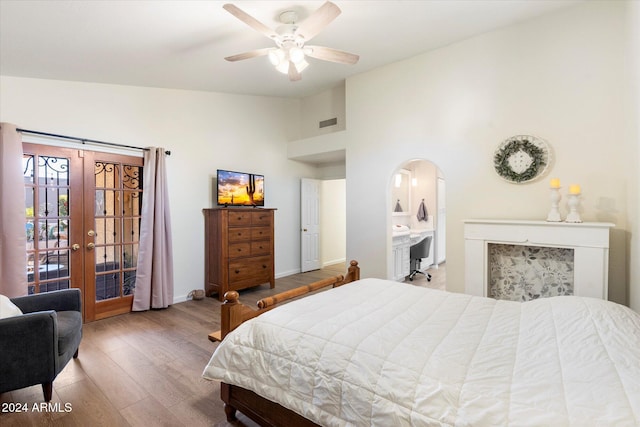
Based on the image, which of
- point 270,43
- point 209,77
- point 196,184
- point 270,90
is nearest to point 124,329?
point 196,184

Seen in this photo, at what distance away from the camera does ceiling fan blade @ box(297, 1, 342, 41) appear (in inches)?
81.0

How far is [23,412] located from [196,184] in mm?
3070

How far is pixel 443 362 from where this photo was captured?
→ 4.16 feet

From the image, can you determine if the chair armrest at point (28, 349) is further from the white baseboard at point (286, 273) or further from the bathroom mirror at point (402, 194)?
the bathroom mirror at point (402, 194)

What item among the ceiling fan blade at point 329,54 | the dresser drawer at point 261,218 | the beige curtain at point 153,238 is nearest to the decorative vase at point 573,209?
the ceiling fan blade at point 329,54

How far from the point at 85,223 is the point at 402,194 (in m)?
5.40

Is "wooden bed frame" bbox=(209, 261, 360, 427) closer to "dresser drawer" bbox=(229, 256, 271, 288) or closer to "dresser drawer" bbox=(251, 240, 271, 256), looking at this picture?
"dresser drawer" bbox=(229, 256, 271, 288)

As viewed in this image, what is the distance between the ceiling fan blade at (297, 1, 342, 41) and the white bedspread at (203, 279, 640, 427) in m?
1.98

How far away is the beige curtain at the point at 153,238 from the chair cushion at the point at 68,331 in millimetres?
1264

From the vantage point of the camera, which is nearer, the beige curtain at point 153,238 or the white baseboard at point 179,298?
the beige curtain at point 153,238

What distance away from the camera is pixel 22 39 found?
8.07ft

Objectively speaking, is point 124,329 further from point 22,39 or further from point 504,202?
point 504,202

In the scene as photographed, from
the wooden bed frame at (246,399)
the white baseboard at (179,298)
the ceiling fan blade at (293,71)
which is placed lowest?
the white baseboard at (179,298)

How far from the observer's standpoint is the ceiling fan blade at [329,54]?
2.62 metres
